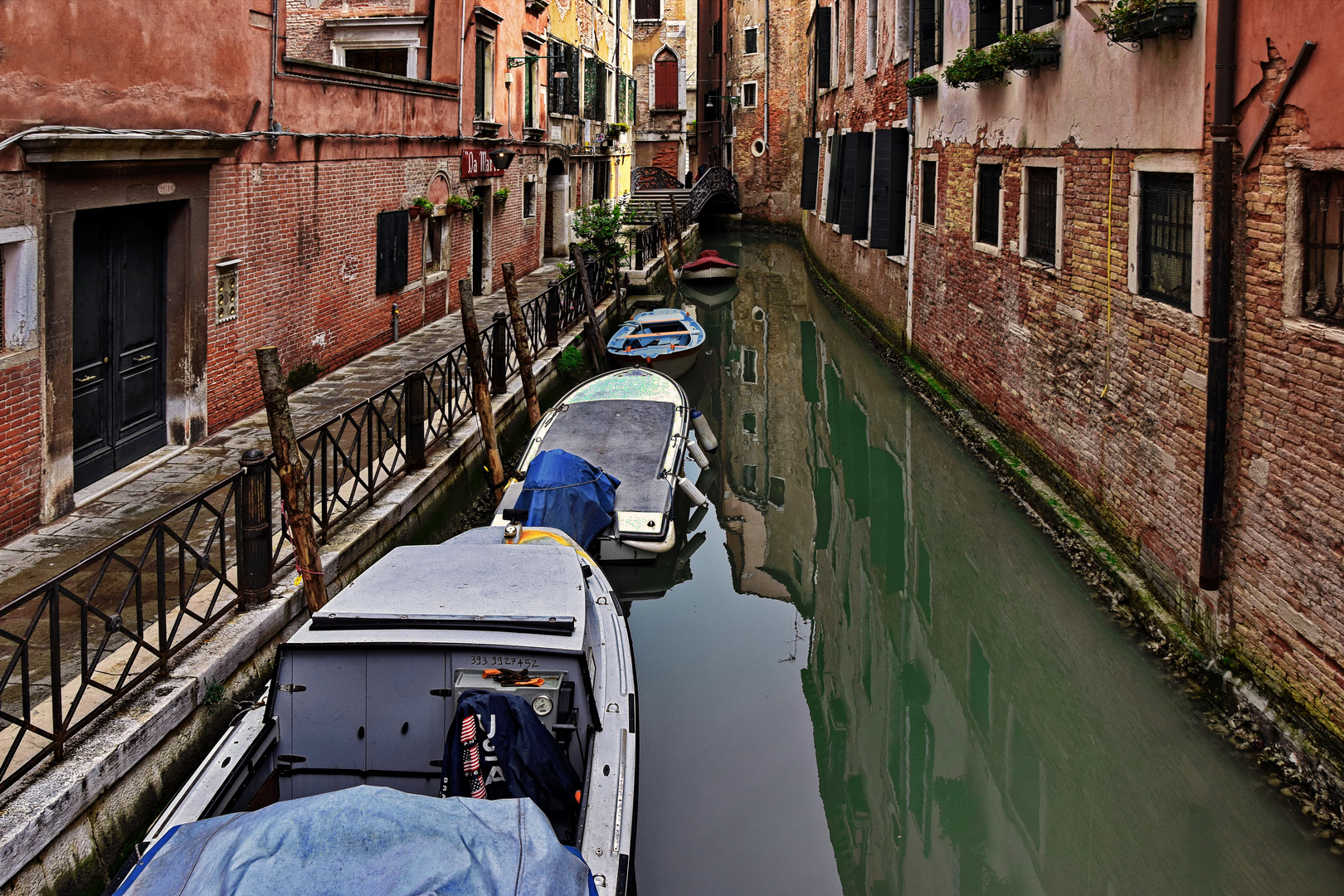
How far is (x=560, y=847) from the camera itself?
3230 millimetres

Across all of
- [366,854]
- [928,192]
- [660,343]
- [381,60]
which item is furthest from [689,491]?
[381,60]

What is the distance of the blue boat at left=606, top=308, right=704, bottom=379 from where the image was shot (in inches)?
555

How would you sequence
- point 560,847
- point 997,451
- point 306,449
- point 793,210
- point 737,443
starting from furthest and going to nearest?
point 793,210 → point 737,443 → point 997,451 → point 306,449 → point 560,847

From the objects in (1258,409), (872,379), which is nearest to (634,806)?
(1258,409)

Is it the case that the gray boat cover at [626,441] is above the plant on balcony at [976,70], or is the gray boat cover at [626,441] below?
below

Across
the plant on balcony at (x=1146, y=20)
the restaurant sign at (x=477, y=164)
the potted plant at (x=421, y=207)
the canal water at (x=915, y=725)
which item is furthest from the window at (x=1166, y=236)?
the restaurant sign at (x=477, y=164)

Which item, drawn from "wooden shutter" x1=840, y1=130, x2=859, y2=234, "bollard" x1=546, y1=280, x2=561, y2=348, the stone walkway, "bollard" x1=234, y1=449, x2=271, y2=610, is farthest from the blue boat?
"bollard" x1=234, y1=449, x2=271, y2=610

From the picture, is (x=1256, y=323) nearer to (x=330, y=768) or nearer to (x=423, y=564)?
A: (x=423, y=564)

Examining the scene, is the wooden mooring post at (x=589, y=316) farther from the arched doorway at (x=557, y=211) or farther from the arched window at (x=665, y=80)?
the arched window at (x=665, y=80)

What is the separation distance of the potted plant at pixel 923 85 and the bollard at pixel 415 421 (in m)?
7.73

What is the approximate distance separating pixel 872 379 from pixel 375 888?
12.5 metres

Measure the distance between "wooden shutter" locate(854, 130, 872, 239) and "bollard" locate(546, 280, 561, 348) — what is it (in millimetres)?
5331

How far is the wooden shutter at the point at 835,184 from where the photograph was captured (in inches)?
796

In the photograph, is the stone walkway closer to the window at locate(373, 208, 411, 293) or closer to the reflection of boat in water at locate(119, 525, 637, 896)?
the window at locate(373, 208, 411, 293)
